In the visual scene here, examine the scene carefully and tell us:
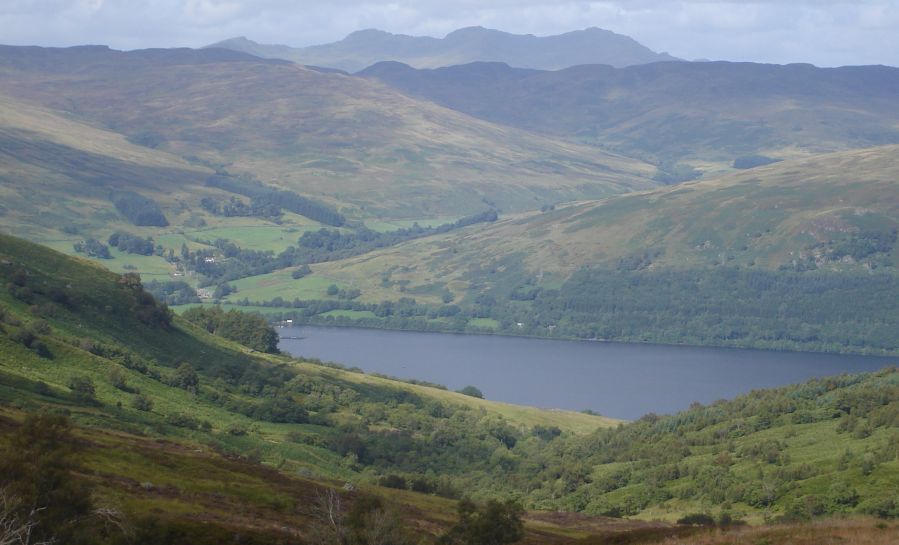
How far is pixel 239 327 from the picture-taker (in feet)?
475

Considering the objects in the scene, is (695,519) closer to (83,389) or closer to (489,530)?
(489,530)

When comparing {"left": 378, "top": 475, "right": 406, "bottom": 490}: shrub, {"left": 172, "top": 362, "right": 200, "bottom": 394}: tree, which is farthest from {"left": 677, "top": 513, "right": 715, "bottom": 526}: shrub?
{"left": 172, "top": 362, "right": 200, "bottom": 394}: tree

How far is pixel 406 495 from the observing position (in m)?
66.8

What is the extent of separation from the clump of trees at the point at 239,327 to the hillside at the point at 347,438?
26.4 ft

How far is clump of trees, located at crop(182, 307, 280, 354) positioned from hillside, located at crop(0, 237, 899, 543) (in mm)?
8035

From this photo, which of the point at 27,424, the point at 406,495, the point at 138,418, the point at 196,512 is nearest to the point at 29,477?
the point at 27,424

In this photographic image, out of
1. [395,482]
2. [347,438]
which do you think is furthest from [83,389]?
[395,482]

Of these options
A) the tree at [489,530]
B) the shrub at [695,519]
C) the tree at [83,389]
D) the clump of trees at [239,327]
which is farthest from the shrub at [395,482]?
the clump of trees at [239,327]

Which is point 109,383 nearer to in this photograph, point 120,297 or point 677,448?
point 120,297

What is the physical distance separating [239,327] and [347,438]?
50791 millimetres

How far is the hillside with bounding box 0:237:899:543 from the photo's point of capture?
174 ft

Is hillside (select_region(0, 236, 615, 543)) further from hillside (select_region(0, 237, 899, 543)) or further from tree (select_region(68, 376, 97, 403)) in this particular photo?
hillside (select_region(0, 237, 899, 543))

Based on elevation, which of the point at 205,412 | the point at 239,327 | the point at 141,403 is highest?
the point at 141,403

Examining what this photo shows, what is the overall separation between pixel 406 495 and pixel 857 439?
2886 cm
